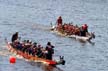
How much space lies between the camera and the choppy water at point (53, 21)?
4862cm

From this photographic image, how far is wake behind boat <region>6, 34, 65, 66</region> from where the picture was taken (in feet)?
148

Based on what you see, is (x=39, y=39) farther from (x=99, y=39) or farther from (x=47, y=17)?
(x=47, y=17)

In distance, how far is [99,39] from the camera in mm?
65000

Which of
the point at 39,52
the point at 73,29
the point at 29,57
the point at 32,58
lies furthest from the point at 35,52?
the point at 73,29

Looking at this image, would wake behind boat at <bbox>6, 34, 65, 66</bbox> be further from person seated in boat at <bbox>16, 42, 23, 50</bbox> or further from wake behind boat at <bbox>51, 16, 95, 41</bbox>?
wake behind boat at <bbox>51, 16, 95, 41</bbox>

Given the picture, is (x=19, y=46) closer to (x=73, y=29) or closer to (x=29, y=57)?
(x=29, y=57)

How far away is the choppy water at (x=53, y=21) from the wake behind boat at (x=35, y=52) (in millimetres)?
503

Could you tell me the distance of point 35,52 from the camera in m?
46.7

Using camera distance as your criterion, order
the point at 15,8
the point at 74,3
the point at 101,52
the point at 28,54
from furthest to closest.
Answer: the point at 74,3 → the point at 15,8 → the point at 101,52 → the point at 28,54

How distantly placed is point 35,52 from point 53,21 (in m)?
31.1

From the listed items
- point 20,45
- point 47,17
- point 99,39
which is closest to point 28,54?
point 20,45

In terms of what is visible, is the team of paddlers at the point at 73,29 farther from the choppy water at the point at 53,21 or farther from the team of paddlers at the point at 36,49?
the team of paddlers at the point at 36,49

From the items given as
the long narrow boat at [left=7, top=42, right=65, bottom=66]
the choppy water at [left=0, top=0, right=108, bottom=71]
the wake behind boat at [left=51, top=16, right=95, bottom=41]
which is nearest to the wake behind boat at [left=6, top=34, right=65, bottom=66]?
the long narrow boat at [left=7, top=42, right=65, bottom=66]

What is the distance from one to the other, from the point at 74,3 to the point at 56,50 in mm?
55312
